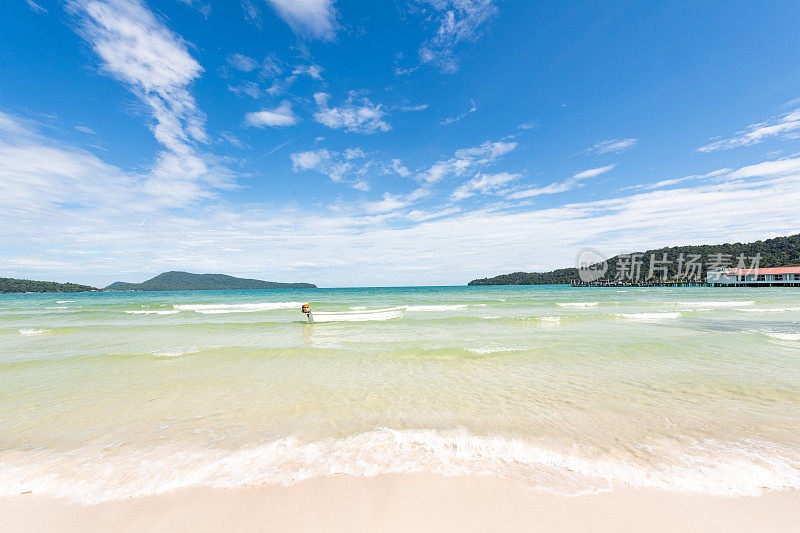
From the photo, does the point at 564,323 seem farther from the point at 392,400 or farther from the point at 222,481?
the point at 222,481

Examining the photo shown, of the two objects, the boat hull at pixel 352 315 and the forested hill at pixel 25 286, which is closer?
the boat hull at pixel 352 315

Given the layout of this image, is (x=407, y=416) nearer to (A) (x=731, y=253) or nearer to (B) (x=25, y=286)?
(A) (x=731, y=253)

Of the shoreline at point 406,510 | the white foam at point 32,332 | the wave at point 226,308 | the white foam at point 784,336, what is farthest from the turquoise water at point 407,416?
the wave at point 226,308

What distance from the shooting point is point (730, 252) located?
9575cm

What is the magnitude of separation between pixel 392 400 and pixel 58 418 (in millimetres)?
5795

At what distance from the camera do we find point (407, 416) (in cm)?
566

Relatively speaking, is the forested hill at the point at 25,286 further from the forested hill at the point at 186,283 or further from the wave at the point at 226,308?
the wave at the point at 226,308

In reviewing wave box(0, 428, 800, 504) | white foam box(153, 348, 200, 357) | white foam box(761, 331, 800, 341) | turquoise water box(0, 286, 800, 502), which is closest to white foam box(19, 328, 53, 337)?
turquoise water box(0, 286, 800, 502)

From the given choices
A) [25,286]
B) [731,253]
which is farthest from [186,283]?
[731,253]

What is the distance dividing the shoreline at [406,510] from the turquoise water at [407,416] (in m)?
0.19

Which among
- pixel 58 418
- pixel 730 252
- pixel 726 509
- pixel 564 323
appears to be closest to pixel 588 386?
pixel 726 509

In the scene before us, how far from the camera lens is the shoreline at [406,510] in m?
2.98

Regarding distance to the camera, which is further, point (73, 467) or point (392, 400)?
point (392, 400)

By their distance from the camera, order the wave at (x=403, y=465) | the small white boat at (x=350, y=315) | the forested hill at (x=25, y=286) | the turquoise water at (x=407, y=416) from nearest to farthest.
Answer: the wave at (x=403, y=465)
the turquoise water at (x=407, y=416)
the small white boat at (x=350, y=315)
the forested hill at (x=25, y=286)
